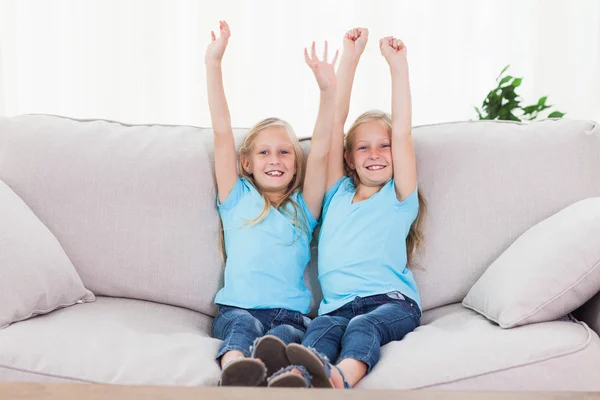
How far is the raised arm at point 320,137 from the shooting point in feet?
6.44

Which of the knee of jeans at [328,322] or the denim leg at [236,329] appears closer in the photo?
the denim leg at [236,329]

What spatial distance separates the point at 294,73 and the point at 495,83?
1.01 m

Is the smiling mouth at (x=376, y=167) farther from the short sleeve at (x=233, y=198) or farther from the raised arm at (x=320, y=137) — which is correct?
the short sleeve at (x=233, y=198)

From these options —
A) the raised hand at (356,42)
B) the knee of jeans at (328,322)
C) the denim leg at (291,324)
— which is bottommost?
the denim leg at (291,324)

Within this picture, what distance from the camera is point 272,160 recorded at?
2.04 metres

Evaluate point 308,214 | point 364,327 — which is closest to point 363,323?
point 364,327

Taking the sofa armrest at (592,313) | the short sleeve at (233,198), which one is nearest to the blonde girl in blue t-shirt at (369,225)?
the short sleeve at (233,198)

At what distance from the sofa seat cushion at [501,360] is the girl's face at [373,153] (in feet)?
1.96

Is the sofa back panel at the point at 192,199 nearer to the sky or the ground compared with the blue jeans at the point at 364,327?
nearer to the sky

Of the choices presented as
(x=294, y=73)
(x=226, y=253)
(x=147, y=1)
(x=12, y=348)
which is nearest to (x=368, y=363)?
(x=226, y=253)

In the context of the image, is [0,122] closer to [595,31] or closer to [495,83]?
[495,83]

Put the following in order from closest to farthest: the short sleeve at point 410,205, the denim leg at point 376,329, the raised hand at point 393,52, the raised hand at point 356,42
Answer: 1. the denim leg at point 376,329
2. the short sleeve at point 410,205
3. the raised hand at point 393,52
4. the raised hand at point 356,42

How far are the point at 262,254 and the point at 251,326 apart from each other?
0.27 m

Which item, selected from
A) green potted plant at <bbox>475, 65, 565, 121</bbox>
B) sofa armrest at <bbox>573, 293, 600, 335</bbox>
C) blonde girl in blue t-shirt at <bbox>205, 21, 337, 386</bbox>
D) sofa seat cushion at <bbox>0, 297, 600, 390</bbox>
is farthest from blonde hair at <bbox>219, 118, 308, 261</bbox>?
green potted plant at <bbox>475, 65, 565, 121</bbox>
